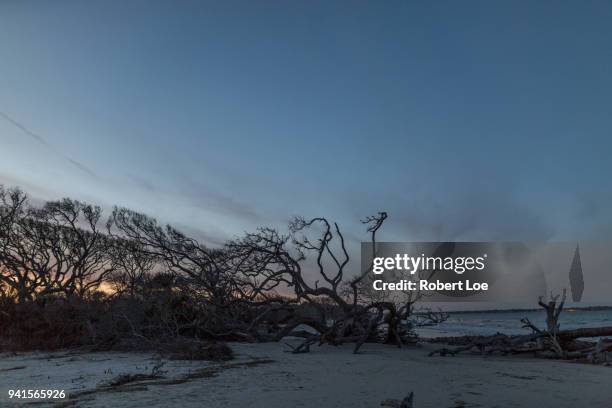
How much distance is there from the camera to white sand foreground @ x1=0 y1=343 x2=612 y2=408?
558 centimetres

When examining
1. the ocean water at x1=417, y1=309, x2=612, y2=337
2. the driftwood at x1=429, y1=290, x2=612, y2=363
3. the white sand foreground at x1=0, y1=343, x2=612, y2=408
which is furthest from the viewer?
the ocean water at x1=417, y1=309, x2=612, y2=337

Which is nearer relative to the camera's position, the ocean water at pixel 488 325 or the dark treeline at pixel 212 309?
the dark treeline at pixel 212 309

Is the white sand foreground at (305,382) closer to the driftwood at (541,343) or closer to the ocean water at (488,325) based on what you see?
the driftwood at (541,343)

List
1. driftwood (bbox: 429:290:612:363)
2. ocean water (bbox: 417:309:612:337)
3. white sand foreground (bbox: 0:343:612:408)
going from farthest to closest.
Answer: ocean water (bbox: 417:309:612:337) → driftwood (bbox: 429:290:612:363) → white sand foreground (bbox: 0:343:612:408)

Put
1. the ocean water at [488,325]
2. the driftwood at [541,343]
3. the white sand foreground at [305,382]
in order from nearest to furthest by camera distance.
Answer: the white sand foreground at [305,382] → the driftwood at [541,343] → the ocean water at [488,325]

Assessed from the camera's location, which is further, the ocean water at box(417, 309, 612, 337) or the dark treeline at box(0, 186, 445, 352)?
the ocean water at box(417, 309, 612, 337)

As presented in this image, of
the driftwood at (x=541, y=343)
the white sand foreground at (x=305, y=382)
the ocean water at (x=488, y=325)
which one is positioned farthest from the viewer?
the ocean water at (x=488, y=325)

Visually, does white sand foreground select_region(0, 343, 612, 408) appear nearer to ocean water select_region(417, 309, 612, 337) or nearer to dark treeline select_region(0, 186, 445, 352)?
dark treeline select_region(0, 186, 445, 352)

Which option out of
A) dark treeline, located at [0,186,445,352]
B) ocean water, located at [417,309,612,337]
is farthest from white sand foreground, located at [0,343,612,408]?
ocean water, located at [417,309,612,337]

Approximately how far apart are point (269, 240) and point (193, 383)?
23.3 ft

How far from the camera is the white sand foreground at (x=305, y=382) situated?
5.58 metres

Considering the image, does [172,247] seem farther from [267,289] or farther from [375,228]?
[375,228]

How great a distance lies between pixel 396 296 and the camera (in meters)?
14.8

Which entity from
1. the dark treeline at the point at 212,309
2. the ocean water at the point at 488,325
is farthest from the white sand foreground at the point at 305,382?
the ocean water at the point at 488,325
